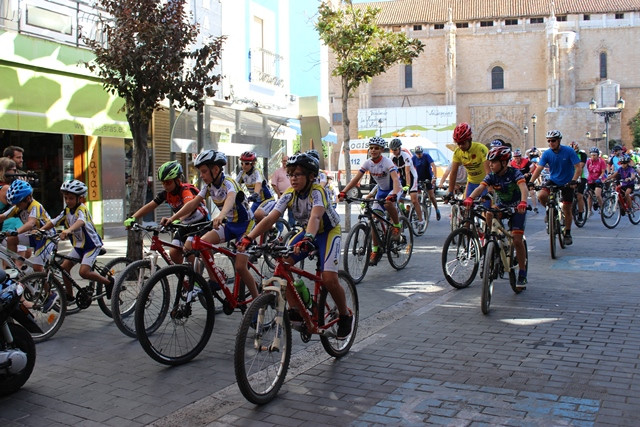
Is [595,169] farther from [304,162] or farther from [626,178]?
[304,162]

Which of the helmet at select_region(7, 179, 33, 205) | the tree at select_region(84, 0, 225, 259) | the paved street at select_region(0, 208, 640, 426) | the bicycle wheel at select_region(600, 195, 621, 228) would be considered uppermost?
the tree at select_region(84, 0, 225, 259)

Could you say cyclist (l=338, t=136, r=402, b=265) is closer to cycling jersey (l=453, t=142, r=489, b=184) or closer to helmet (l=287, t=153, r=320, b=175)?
cycling jersey (l=453, t=142, r=489, b=184)

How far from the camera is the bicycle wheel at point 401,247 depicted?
32.7 ft

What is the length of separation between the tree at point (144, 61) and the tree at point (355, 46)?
700 cm

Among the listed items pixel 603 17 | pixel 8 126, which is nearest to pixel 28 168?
pixel 8 126

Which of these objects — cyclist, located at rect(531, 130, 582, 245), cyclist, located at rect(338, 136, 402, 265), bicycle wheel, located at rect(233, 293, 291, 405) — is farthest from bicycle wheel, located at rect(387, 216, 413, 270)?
bicycle wheel, located at rect(233, 293, 291, 405)

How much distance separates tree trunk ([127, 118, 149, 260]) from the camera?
10016 mm

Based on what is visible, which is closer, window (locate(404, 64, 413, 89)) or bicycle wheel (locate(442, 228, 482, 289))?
bicycle wheel (locate(442, 228, 482, 289))

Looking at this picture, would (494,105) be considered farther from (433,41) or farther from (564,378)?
(564,378)

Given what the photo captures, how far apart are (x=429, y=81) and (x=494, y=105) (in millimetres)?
8259

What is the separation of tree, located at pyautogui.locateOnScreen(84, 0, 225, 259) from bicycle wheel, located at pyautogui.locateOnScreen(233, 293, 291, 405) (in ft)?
18.6

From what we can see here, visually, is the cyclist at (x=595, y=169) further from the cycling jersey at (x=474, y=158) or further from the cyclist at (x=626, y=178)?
the cycling jersey at (x=474, y=158)

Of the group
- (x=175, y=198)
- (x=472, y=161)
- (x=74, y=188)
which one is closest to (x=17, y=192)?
(x=74, y=188)

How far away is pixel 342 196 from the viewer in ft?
28.9
